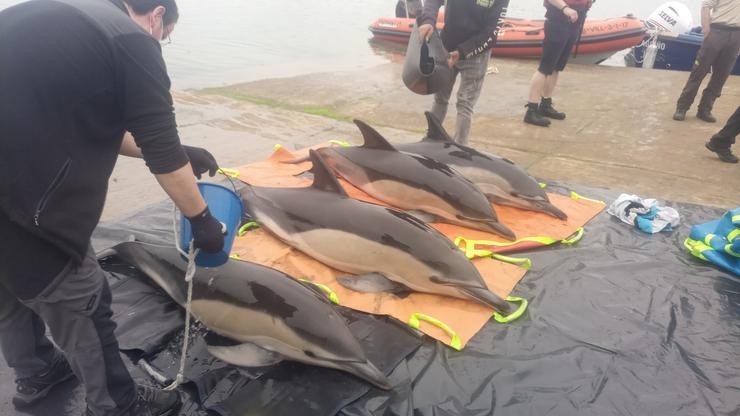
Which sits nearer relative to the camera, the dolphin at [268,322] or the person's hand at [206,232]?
the person's hand at [206,232]

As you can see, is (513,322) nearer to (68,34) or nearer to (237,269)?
(237,269)

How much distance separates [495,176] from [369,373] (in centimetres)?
298

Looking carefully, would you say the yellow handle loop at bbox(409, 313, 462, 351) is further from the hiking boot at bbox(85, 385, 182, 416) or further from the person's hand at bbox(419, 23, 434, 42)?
the person's hand at bbox(419, 23, 434, 42)

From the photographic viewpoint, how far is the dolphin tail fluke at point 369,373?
9.35 feet

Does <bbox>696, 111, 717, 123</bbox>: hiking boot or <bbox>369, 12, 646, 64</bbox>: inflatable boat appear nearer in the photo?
<bbox>696, 111, 717, 123</bbox>: hiking boot

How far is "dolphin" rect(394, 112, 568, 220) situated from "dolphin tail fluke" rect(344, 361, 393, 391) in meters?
2.81

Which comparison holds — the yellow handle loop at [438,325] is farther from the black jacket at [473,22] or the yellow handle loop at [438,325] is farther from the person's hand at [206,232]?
the black jacket at [473,22]

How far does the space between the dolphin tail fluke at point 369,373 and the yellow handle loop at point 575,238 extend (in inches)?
98.4

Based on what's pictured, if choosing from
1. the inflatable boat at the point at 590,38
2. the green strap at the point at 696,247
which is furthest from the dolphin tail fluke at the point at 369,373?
the inflatable boat at the point at 590,38

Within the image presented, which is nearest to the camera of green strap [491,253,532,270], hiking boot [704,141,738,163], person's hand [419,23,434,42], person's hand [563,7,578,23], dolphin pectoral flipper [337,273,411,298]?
dolphin pectoral flipper [337,273,411,298]

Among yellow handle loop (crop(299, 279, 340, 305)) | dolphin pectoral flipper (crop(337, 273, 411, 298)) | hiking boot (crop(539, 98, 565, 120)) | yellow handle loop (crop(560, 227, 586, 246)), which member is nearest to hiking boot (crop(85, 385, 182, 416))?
yellow handle loop (crop(299, 279, 340, 305))

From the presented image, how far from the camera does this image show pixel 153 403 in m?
2.70

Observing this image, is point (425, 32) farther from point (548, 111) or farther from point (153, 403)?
point (153, 403)

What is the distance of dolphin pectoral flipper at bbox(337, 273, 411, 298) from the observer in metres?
3.76
